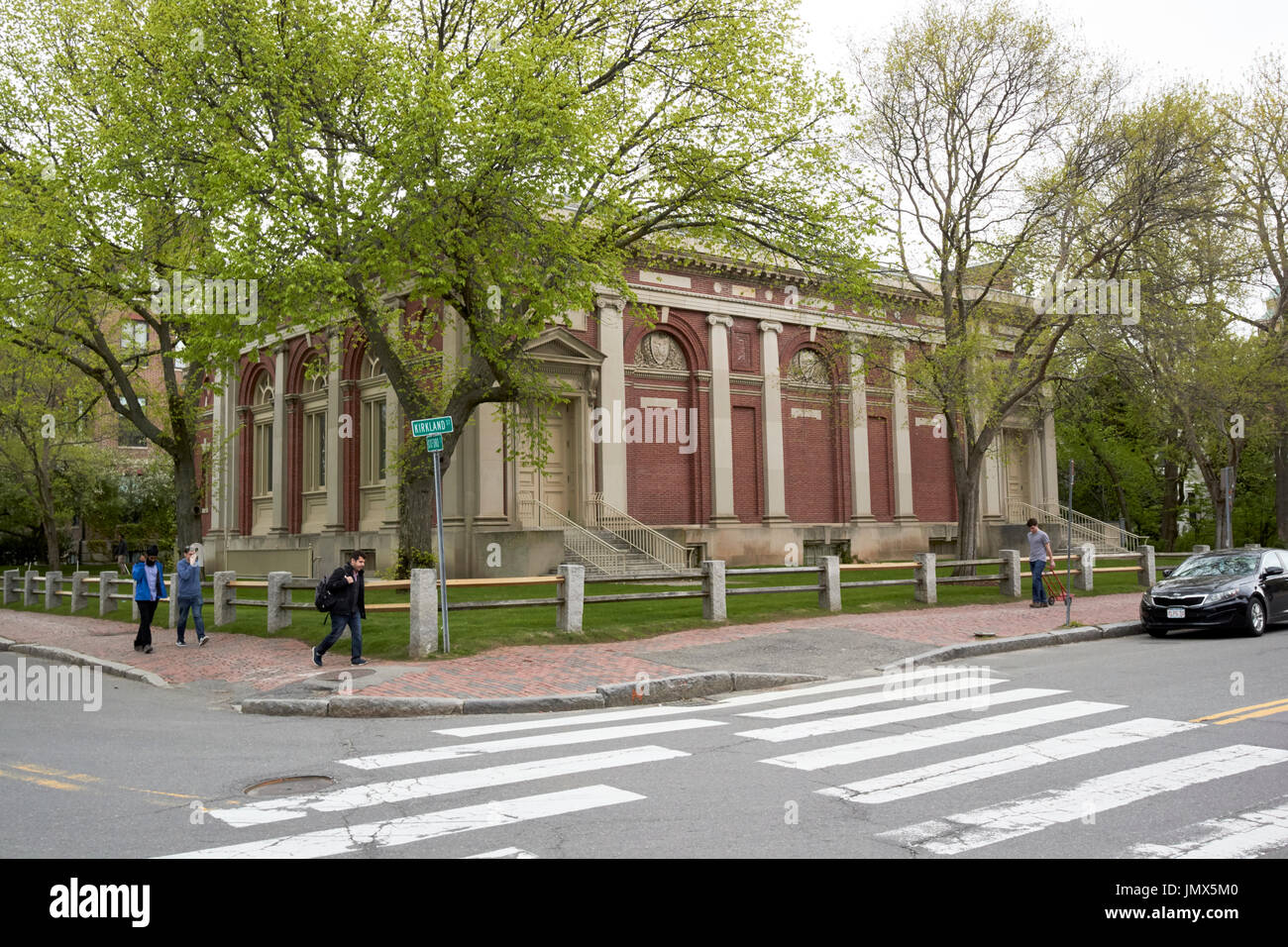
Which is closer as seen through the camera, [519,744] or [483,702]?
[519,744]

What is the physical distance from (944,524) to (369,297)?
24015 mm

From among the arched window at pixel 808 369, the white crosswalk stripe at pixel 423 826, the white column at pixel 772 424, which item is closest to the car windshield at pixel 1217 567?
the white crosswalk stripe at pixel 423 826

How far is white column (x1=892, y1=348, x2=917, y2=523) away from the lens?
35.3m

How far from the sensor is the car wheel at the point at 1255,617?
16141 mm

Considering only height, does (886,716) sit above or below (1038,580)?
below

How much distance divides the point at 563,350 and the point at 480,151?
36.7 feet

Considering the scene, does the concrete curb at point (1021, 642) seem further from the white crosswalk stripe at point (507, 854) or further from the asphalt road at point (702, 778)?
the white crosswalk stripe at point (507, 854)

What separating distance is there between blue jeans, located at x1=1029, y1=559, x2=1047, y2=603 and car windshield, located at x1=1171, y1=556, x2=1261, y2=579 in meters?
2.70

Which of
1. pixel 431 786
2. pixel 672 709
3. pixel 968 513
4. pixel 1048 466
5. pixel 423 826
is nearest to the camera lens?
pixel 423 826

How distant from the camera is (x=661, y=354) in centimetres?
3072

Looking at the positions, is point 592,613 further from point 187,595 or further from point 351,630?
point 187,595

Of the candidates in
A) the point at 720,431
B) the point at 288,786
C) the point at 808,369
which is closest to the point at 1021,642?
the point at 288,786

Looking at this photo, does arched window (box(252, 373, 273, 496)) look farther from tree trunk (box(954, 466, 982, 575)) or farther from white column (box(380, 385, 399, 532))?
tree trunk (box(954, 466, 982, 575))

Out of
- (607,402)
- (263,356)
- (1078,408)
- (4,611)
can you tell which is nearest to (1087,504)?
(1078,408)
